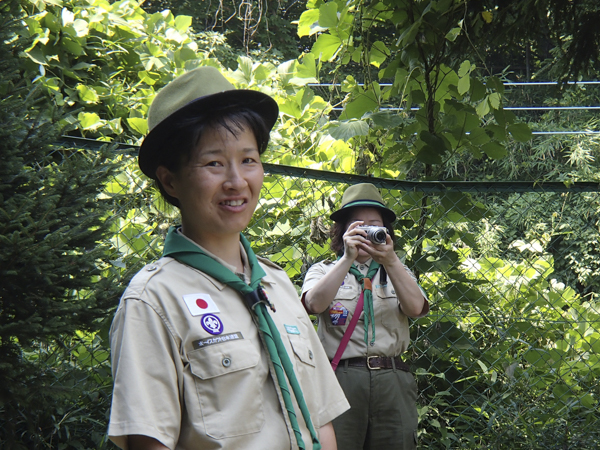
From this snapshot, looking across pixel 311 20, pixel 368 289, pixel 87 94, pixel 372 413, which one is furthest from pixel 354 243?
pixel 87 94

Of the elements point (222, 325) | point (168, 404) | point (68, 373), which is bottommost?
point (68, 373)

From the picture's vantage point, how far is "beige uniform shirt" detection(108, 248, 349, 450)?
1.14 m

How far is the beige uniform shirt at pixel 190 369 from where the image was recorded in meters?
1.14

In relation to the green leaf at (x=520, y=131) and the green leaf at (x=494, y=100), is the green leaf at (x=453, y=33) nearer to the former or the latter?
the green leaf at (x=494, y=100)

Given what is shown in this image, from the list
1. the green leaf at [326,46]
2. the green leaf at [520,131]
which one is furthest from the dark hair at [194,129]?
the green leaf at [326,46]

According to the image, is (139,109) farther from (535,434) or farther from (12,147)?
(535,434)

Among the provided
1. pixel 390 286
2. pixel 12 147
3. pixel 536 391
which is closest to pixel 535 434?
pixel 536 391

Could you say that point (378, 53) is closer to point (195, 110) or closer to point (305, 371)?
point (195, 110)

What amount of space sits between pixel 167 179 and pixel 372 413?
1.57m

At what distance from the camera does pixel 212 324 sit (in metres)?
1.26

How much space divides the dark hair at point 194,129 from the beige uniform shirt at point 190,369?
23 centimetres

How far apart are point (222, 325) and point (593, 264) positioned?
40.2 ft

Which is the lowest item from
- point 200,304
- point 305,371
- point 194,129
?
point 305,371

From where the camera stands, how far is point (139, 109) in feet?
17.6
